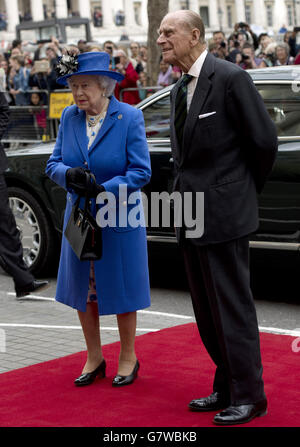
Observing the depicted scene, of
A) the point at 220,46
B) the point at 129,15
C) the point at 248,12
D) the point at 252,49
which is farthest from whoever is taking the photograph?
the point at 248,12

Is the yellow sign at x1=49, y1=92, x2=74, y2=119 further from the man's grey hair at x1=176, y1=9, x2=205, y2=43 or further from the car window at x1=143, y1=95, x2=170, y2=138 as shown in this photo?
the man's grey hair at x1=176, y1=9, x2=205, y2=43

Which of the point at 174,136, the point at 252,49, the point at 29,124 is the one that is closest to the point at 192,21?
the point at 174,136

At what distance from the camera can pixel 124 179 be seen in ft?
15.9

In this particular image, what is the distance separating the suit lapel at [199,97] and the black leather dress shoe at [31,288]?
3733 mm

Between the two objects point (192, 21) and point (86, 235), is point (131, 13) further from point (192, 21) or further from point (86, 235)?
point (192, 21)

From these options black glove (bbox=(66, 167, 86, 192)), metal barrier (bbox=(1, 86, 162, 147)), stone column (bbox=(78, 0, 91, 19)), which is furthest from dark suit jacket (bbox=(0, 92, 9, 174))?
stone column (bbox=(78, 0, 91, 19))

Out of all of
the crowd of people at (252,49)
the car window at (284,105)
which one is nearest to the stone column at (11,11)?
the crowd of people at (252,49)

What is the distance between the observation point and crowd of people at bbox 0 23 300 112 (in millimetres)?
14789

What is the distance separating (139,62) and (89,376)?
46.9 feet

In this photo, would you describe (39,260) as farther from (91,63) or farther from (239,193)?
(239,193)

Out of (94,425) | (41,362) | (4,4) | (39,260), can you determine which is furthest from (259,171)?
(4,4)

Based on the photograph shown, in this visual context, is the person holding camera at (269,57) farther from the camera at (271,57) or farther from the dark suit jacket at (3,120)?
the dark suit jacket at (3,120)

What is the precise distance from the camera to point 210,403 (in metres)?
4.49

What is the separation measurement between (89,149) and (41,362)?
149 centimetres
